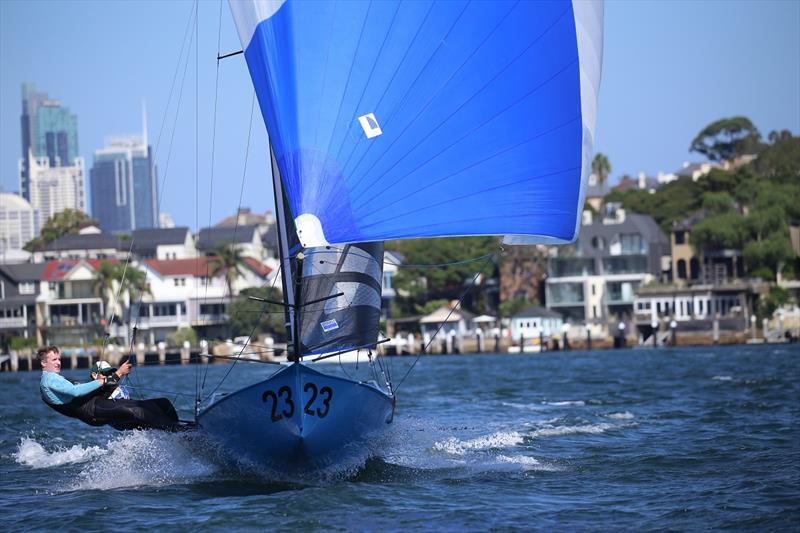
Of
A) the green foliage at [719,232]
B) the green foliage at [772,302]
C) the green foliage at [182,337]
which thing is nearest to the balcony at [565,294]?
the green foliage at [719,232]

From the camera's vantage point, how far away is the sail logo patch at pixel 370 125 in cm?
1465

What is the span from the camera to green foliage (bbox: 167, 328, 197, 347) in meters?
81.8

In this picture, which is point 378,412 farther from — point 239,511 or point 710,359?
point 710,359

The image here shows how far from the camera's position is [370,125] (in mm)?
14664

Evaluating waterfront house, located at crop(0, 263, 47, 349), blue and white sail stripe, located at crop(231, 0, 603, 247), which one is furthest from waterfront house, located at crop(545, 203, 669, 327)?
blue and white sail stripe, located at crop(231, 0, 603, 247)

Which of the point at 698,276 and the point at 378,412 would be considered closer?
the point at 378,412

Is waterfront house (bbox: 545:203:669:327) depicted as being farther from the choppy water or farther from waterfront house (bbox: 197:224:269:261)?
the choppy water

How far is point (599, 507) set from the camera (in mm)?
14203

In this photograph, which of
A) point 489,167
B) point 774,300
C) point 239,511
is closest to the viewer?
point 239,511

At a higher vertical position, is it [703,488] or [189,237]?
[189,237]

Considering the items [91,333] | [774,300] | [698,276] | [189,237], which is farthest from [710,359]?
[189,237]

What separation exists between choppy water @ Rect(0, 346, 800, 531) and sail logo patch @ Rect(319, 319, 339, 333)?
1627mm

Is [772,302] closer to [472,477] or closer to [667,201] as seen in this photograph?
[667,201]

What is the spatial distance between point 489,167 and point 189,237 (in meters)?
93.4
